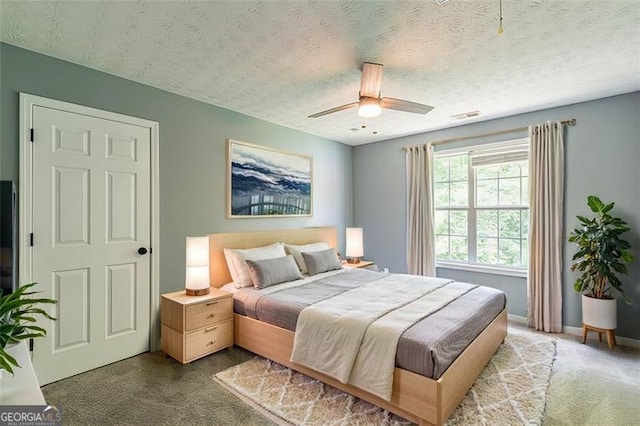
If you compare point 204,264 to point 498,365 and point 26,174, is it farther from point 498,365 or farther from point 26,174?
point 498,365

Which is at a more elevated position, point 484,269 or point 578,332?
point 484,269

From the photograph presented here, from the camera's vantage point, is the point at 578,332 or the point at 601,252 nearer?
the point at 601,252

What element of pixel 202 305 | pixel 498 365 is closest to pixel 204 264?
pixel 202 305

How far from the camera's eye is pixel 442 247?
4.69m

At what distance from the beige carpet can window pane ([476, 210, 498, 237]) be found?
1.71m

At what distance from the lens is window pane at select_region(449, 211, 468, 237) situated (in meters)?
4.50

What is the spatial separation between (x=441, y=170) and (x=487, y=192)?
28.7 inches

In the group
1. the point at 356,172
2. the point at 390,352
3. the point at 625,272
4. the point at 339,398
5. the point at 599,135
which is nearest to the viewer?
the point at 390,352

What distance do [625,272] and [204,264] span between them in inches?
163

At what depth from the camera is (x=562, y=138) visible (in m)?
3.58

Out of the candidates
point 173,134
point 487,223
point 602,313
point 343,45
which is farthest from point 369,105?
point 602,313

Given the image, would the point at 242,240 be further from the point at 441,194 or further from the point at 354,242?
the point at 441,194

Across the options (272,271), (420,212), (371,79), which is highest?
(371,79)

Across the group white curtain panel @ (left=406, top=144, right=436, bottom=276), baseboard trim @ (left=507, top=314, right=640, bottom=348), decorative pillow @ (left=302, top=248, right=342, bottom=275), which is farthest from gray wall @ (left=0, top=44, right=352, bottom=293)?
baseboard trim @ (left=507, top=314, right=640, bottom=348)
